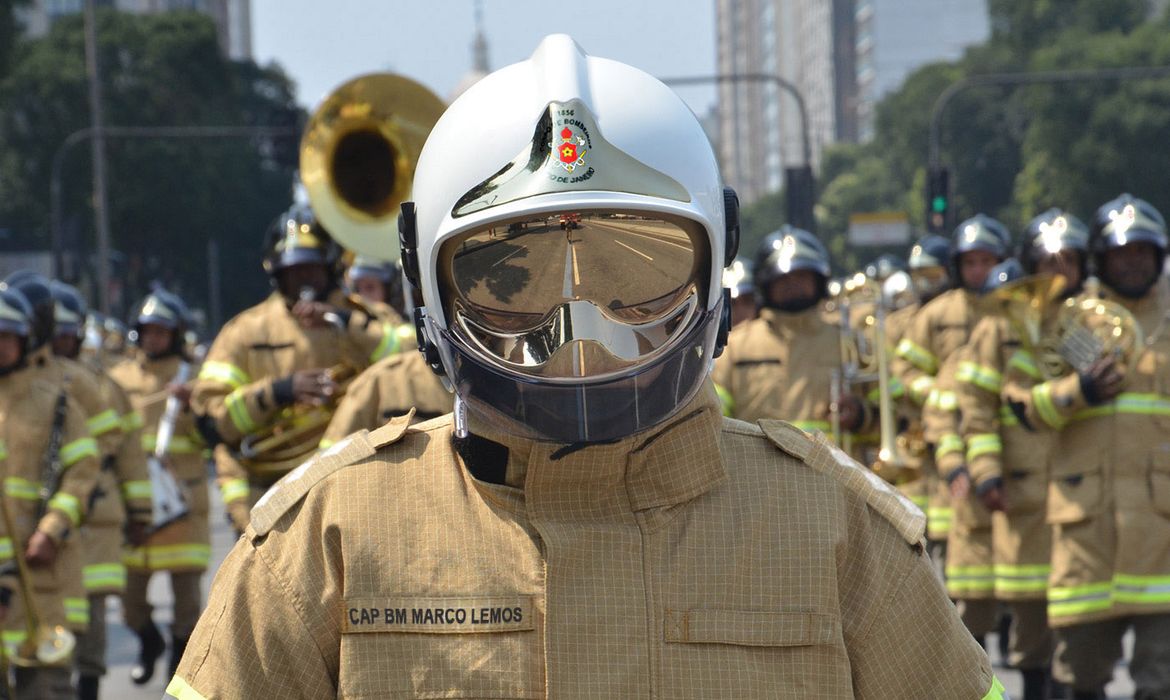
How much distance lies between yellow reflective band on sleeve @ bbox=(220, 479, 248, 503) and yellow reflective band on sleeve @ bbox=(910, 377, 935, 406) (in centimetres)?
406

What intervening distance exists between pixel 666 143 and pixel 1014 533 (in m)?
7.29

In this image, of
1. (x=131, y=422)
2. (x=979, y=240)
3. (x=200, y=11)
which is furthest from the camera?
(x=200, y=11)

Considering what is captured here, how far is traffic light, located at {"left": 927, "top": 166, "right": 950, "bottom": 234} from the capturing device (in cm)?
2556

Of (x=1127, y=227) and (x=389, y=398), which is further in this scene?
(x=1127, y=227)

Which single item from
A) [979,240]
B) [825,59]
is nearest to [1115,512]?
[979,240]

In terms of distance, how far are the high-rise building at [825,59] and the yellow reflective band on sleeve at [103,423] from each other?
85.6 meters

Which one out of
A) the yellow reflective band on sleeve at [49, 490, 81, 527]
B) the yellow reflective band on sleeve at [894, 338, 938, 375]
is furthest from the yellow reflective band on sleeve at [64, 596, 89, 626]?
the yellow reflective band on sleeve at [894, 338, 938, 375]

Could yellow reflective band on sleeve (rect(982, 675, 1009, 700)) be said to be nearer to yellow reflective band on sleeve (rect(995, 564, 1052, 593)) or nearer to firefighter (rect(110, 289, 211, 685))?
yellow reflective band on sleeve (rect(995, 564, 1052, 593))

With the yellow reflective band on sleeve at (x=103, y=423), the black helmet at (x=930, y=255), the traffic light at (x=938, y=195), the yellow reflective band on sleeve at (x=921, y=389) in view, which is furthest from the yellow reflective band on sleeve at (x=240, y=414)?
the traffic light at (x=938, y=195)

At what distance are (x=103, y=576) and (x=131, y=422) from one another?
0.88m

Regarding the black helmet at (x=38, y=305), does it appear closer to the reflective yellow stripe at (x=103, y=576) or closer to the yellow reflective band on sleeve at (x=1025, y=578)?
the reflective yellow stripe at (x=103, y=576)

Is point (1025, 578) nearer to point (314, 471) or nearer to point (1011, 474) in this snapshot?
point (1011, 474)

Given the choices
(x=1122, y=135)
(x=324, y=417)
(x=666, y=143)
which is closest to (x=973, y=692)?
(x=666, y=143)

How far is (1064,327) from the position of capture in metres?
8.50
